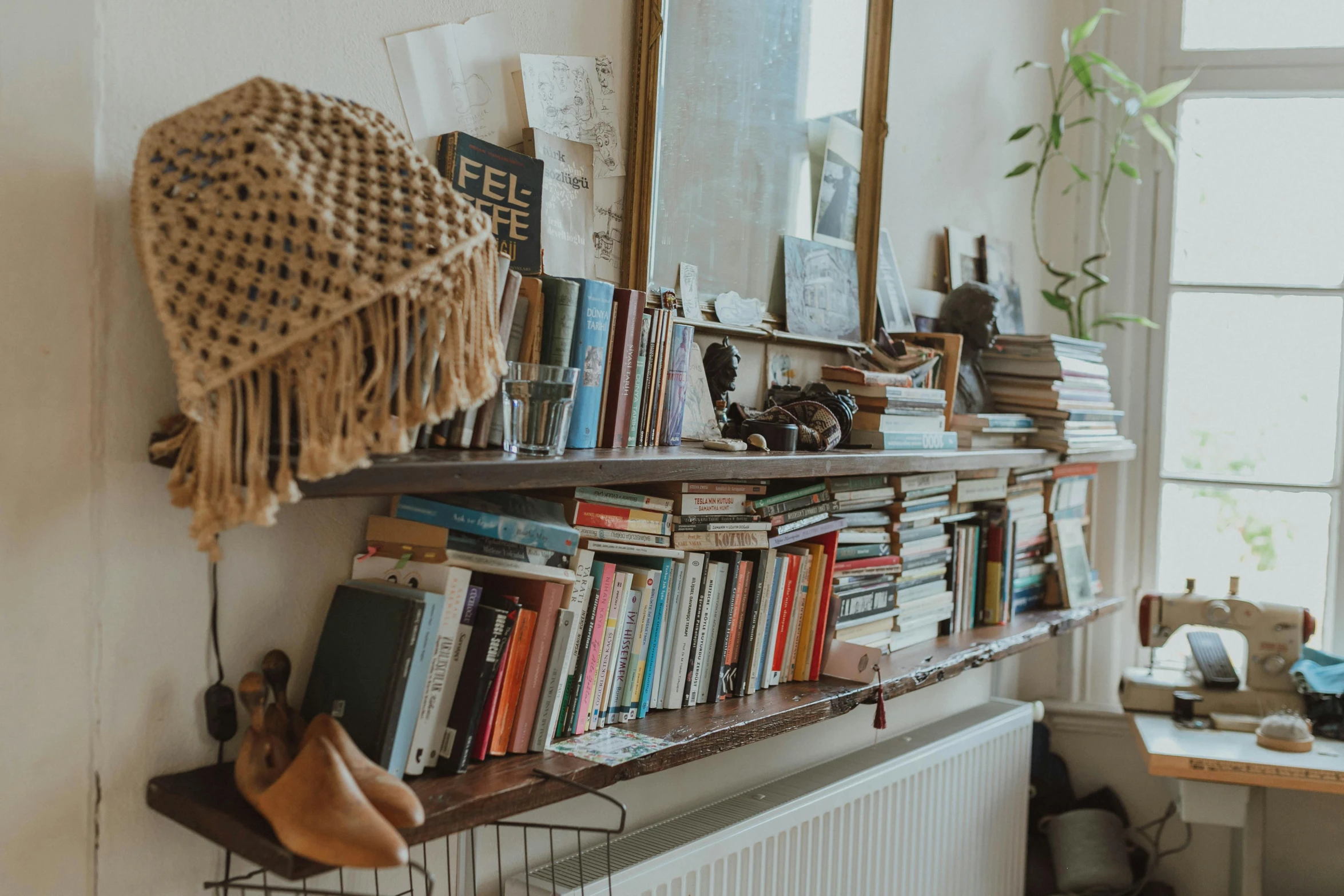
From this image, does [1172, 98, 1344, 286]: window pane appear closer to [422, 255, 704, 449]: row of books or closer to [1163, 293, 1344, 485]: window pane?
[1163, 293, 1344, 485]: window pane

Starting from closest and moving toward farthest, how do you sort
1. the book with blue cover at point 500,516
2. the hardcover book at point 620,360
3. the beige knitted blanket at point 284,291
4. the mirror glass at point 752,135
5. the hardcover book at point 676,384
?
the beige knitted blanket at point 284,291 → the book with blue cover at point 500,516 → the hardcover book at point 620,360 → the hardcover book at point 676,384 → the mirror glass at point 752,135

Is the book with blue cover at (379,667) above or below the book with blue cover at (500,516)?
below

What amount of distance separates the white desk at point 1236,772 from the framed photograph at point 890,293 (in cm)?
97

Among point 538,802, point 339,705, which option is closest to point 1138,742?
point 538,802

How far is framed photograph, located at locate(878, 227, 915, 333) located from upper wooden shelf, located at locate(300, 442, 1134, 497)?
1.19ft

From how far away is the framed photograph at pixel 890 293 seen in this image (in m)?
1.93

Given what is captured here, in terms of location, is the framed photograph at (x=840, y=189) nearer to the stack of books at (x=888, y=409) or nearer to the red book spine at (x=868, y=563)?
the stack of books at (x=888, y=409)

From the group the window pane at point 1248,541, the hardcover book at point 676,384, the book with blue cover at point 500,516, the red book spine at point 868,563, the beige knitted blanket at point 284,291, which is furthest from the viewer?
the window pane at point 1248,541

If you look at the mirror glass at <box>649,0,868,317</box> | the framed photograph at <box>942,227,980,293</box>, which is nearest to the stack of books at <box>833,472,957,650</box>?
the mirror glass at <box>649,0,868,317</box>

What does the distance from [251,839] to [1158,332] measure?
7.99 feet

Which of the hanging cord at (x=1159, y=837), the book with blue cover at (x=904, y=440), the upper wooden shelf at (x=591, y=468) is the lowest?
the hanging cord at (x=1159, y=837)

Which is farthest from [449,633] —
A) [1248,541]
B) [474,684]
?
[1248,541]

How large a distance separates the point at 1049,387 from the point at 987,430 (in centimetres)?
27

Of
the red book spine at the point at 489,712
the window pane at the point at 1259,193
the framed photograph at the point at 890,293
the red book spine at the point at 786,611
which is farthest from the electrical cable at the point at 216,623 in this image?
the window pane at the point at 1259,193
